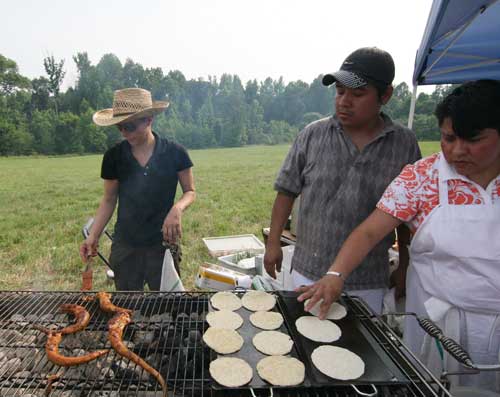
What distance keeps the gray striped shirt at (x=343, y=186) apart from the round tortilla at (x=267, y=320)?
0.51 metres

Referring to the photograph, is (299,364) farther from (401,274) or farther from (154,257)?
(154,257)

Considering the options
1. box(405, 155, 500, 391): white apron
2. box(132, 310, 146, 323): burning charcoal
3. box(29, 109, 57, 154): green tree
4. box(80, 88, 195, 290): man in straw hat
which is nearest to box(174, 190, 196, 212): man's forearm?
box(80, 88, 195, 290): man in straw hat

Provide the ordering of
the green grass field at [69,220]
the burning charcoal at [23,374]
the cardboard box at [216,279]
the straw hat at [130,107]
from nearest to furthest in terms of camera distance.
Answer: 1. the burning charcoal at [23,374]
2. the straw hat at [130,107]
3. the cardboard box at [216,279]
4. the green grass field at [69,220]

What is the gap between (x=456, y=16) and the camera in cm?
258

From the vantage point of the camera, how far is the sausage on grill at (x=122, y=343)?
138cm

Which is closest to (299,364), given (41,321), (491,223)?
(491,223)

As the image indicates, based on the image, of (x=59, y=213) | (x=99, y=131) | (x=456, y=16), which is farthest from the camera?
(x=99, y=131)

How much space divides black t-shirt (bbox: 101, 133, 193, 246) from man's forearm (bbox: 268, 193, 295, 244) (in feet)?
3.37

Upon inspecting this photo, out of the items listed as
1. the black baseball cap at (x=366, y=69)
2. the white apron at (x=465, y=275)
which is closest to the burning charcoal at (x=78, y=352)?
the white apron at (x=465, y=275)

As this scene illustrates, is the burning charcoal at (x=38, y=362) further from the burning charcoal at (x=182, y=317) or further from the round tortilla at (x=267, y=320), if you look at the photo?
the round tortilla at (x=267, y=320)

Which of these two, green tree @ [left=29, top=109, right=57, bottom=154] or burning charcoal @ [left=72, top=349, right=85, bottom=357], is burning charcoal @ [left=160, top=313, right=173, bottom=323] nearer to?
burning charcoal @ [left=72, top=349, right=85, bottom=357]

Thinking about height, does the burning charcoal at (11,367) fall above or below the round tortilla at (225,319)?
below

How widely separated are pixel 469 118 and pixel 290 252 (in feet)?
7.49

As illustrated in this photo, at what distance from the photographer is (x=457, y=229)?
150 cm
